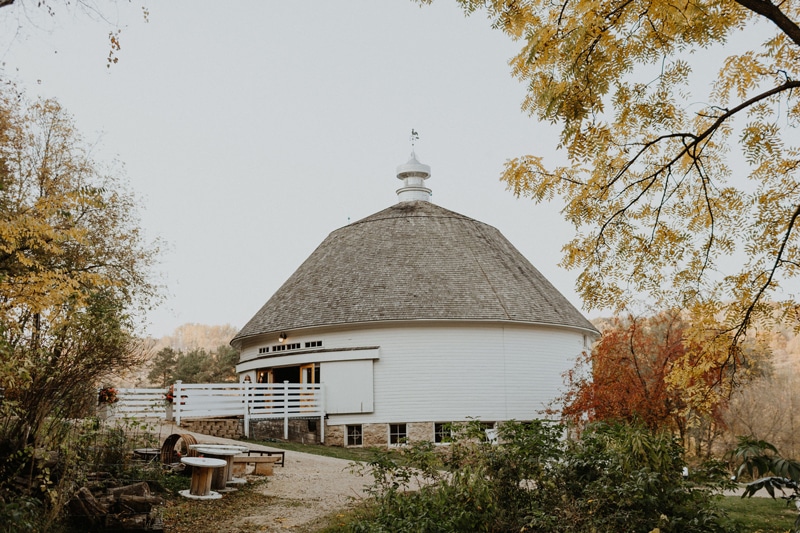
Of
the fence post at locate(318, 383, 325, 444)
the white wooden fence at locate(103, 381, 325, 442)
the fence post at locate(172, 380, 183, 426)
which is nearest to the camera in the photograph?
the fence post at locate(172, 380, 183, 426)

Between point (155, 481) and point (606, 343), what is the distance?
40.9 ft

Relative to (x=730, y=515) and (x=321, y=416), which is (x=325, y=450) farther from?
(x=730, y=515)

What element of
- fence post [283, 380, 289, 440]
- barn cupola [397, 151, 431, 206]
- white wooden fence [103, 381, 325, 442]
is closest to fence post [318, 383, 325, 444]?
white wooden fence [103, 381, 325, 442]

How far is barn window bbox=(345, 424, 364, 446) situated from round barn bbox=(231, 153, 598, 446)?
1.3 inches

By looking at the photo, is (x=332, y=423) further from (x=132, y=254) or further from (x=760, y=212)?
(x=760, y=212)

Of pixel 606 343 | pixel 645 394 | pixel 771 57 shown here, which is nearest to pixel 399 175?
Answer: pixel 606 343

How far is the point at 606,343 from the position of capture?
1828 cm

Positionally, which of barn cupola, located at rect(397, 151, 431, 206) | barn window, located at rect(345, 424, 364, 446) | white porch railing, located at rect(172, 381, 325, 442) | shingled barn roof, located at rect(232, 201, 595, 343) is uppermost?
barn cupola, located at rect(397, 151, 431, 206)

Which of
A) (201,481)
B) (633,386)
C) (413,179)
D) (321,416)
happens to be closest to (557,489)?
(201,481)

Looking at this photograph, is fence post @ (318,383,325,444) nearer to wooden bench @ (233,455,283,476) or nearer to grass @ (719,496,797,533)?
wooden bench @ (233,455,283,476)

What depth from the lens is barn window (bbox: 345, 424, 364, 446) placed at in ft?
71.2

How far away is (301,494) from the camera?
1116 centimetres

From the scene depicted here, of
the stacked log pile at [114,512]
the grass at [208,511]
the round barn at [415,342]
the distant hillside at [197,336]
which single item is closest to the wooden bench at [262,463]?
the grass at [208,511]

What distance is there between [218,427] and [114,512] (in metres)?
12.7
